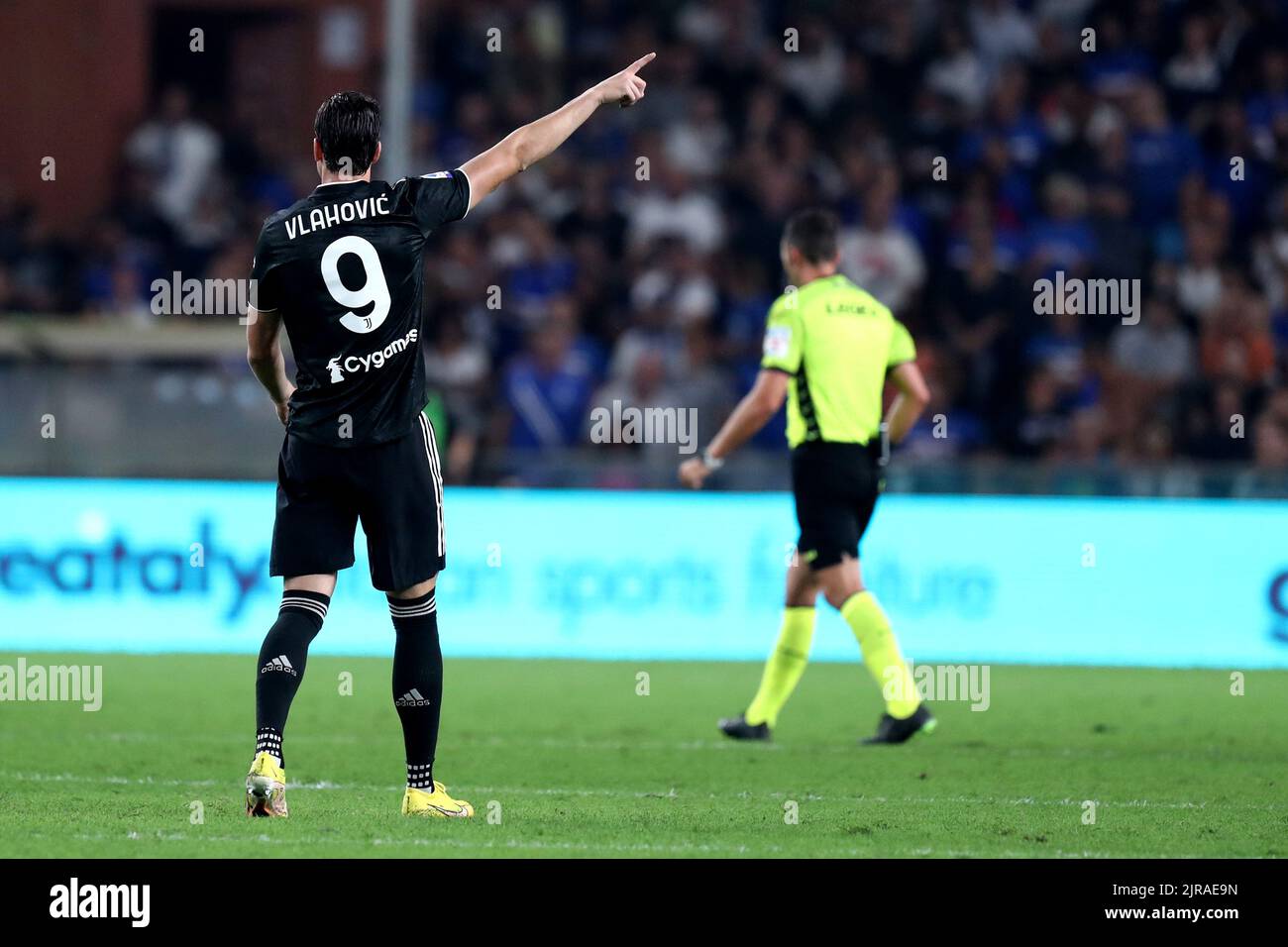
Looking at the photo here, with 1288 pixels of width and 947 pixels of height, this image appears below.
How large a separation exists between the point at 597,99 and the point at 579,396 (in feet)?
28.9

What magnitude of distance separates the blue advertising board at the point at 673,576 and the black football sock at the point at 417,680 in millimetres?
6152

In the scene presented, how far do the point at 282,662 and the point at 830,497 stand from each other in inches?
135

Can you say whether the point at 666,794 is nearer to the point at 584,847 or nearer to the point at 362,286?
the point at 584,847

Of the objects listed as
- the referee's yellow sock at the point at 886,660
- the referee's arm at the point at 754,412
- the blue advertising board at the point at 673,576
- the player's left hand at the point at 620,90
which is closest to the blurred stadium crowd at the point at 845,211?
the blue advertising board at the point at 673,576

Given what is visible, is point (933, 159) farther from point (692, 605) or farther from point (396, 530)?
point (396, 530)

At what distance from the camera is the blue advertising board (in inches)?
488

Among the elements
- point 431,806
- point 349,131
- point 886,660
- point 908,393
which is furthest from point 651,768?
point 349,131

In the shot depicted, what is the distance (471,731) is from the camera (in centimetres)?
927

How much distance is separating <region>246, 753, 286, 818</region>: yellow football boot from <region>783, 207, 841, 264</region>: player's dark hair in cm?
388

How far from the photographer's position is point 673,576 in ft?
41.4

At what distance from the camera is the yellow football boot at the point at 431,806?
6.25 metres

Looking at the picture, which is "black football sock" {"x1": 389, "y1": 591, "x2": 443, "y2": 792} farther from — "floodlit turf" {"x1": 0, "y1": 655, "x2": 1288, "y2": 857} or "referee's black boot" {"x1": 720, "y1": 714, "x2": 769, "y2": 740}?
"referee's black boot" {"x1": 720, "y1": 714, "x2": 769, "y2": 740}
